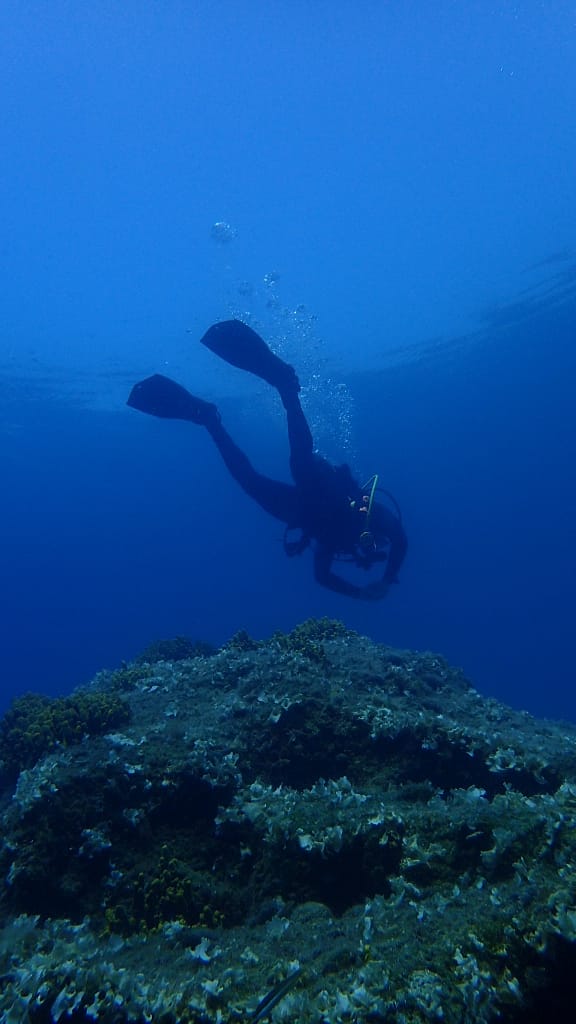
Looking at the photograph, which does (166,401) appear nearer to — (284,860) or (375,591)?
(375,591)

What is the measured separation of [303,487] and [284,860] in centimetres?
845

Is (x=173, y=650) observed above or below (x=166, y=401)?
below

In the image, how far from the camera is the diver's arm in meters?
11.3

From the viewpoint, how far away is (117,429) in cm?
6550

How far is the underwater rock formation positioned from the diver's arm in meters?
2.57

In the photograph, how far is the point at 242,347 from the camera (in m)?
11.6

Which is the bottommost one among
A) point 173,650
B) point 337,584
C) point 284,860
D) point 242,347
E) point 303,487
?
point 284,860

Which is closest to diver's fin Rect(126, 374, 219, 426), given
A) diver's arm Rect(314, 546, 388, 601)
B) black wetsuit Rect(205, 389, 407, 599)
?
black wetsuit Rect(205, 389, 407, 599)

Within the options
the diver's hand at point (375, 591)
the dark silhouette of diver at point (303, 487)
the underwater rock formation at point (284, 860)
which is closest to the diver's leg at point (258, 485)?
the dark silhouette of diver at point (303, 487)

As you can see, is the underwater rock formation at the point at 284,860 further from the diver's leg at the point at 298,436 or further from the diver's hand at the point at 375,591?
the diver's leg at the point at 298,436

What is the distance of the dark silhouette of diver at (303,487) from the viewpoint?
1162 cm

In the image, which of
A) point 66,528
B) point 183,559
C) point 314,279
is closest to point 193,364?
point 314,279

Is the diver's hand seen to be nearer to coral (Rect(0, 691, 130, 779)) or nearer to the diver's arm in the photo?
the diver's arm

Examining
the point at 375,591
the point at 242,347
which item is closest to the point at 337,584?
the point at 375,591
